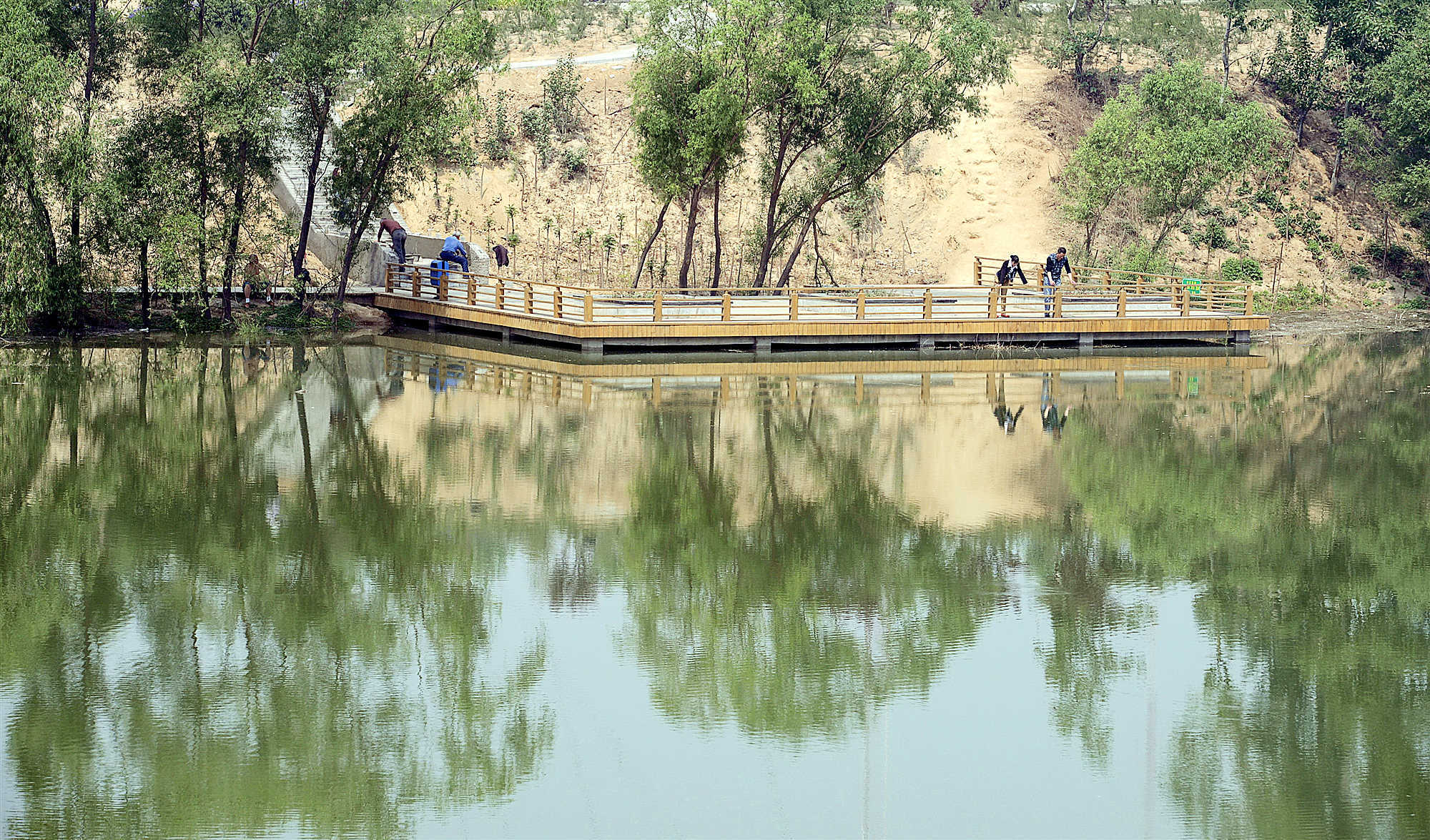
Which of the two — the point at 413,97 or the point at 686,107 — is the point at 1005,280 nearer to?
the point at 686,107

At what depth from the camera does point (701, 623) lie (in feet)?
36.3

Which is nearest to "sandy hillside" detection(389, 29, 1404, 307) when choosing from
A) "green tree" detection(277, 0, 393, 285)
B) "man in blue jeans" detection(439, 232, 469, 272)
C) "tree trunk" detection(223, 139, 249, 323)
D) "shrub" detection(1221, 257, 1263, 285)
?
"shrub" detection(1221, 257, 1263, 285)

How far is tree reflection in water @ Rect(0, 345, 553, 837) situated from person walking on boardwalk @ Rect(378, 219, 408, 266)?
46.1 ft

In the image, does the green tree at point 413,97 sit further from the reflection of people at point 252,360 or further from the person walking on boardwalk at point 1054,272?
the person walking on boardwalk at point 1054,272

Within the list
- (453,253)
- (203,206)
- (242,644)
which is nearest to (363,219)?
(453,253)

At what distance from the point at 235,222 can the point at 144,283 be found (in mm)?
1933

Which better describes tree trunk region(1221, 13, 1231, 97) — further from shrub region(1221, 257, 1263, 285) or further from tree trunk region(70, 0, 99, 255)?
tree trunk region(70, 0, 99, 255)

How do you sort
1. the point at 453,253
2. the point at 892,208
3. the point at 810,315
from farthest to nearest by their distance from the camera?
1. the point at 892,208
2. the point at 453,253
3. the point at 810,315

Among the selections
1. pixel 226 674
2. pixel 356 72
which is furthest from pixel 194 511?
pixel 356 72

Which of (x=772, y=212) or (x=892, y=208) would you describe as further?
(x=892, y=208)

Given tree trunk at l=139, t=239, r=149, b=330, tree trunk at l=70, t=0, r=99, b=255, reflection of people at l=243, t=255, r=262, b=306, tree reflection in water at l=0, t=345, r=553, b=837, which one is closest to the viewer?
tree reflection in water at l=0, t=345, r=553, b=837

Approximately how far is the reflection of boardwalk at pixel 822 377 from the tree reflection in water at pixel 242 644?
5.68 meters

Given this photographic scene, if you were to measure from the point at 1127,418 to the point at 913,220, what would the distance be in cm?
2223

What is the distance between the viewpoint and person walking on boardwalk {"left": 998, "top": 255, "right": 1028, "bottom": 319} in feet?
95.9
